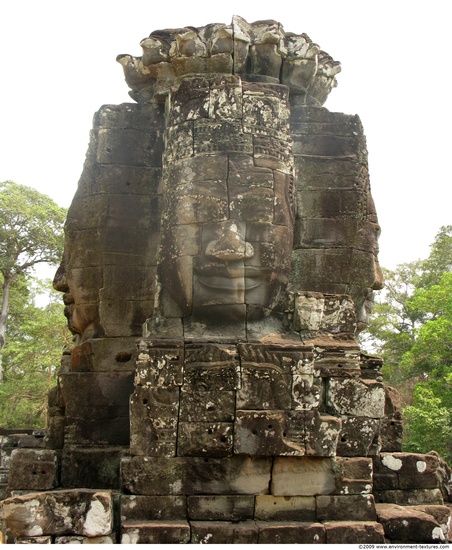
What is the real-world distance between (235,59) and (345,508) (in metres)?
4.36

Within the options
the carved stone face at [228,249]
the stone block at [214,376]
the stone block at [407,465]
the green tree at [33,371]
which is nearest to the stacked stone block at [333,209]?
the carved stone face at [228,249]

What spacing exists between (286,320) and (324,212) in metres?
1.52

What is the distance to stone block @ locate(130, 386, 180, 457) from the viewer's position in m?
5.57

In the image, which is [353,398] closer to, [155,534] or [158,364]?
[158,364]

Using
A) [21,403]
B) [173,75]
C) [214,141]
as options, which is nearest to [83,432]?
[214,141]

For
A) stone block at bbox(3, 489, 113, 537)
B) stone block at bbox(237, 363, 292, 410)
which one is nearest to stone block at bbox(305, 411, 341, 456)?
stone block at bbox(237, 363, 292, 410)

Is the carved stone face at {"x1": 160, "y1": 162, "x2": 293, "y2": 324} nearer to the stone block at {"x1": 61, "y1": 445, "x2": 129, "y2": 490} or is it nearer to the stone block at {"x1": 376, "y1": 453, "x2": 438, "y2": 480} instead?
the stone block at {"x1": 61, "y1": 445, "x2": 129, "y2": 490}

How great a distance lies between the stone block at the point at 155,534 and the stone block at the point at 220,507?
206 millimetres

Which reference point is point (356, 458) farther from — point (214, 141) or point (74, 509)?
point (214, 141)

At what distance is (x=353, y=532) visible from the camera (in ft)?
17.9

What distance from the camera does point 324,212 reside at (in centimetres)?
729

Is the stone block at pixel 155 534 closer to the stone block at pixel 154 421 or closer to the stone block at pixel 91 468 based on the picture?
the stone block at pixel 154 421

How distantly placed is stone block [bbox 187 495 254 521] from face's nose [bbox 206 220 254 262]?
2.03 metres

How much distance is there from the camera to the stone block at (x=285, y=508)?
5.53 metres
